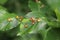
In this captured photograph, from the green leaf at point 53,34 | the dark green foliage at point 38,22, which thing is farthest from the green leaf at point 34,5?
the green leaf at point 53,34

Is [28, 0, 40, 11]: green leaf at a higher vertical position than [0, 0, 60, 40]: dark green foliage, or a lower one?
higher

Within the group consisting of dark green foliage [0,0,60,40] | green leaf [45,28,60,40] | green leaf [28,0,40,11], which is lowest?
green leaf [45,28,60,40]

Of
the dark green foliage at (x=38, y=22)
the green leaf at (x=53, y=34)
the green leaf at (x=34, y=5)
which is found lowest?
the green leaf at (x=53, y=34)

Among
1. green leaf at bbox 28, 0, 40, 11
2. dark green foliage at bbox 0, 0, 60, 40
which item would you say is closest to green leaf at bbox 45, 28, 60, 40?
dark green foliage at bbox 0, 0, 60, 40

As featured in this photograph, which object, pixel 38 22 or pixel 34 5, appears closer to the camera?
pixel 38 22

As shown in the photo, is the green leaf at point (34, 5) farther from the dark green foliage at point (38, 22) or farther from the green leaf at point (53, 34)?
the green leaf at point (53, 34)

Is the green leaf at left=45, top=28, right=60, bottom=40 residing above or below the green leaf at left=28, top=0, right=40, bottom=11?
below

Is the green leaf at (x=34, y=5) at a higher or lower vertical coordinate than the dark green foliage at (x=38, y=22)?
higher

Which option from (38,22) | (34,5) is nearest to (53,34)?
(38,22)

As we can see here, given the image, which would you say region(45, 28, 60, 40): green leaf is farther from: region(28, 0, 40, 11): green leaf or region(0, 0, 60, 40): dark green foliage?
region(28, 0, 40, 11): green leaf

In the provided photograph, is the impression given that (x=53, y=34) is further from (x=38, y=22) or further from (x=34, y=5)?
(x=34, y=5)

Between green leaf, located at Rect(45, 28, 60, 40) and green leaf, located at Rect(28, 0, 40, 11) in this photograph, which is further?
green leaf, located at Rect(28, 0, 40, 11)

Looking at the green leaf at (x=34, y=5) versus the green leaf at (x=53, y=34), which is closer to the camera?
the green leaf at (x=53, y=34)
